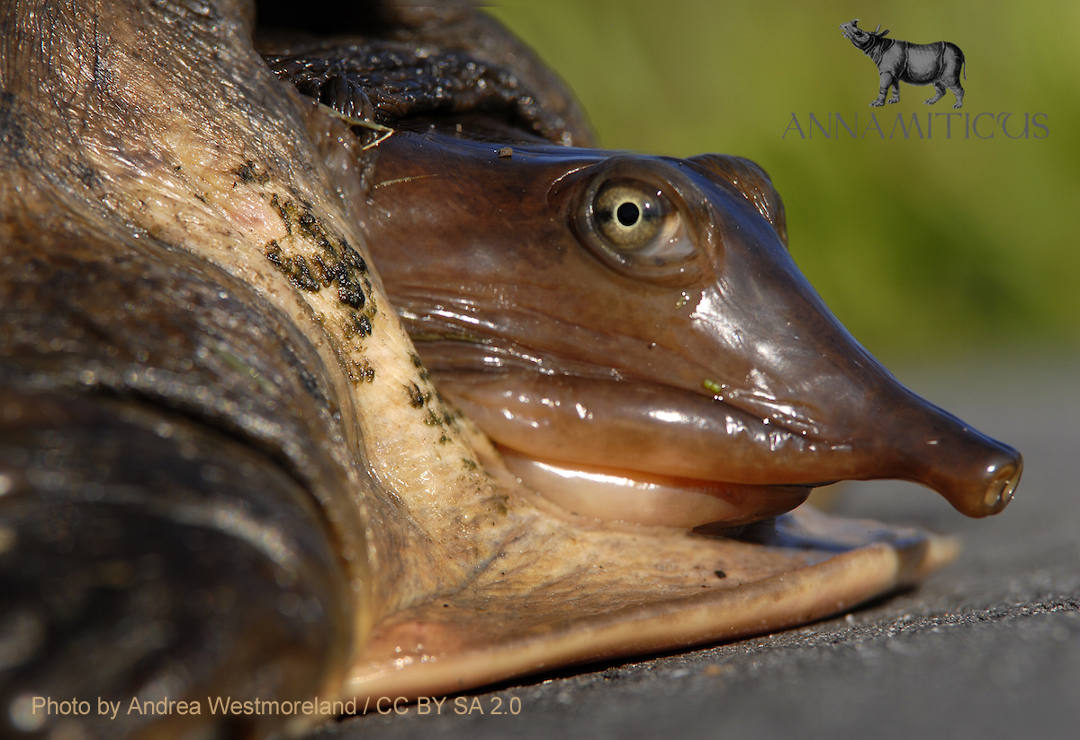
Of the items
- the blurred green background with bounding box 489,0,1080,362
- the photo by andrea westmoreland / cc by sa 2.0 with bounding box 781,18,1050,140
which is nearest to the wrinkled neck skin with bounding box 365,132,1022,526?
the photo by andrea westmoreland / cc by sa 2.0 with bounding box 781,18,1050,140

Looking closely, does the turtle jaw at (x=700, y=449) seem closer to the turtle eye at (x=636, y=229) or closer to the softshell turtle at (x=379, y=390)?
the softshell turtle at (x=379, y=390)

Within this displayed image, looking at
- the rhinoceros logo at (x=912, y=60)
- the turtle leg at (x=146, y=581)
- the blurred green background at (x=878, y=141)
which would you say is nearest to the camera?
the turtle leg at (x=146, y=581)

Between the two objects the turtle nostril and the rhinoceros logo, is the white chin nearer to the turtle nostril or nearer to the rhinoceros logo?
the turtle nostril

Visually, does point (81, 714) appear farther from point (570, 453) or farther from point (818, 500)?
point (818, 500)

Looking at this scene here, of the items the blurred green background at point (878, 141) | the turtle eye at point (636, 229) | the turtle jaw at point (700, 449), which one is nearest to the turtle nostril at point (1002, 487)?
the turtle jaw at point (700, 449)

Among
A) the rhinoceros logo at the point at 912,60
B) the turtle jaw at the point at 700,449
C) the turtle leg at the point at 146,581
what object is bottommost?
the turtle leg at the point at 146,581

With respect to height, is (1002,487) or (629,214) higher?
(629,214)

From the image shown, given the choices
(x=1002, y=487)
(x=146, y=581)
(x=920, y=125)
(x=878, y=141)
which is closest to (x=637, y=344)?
(x=1002, y=487)

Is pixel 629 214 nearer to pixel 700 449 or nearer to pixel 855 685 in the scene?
pixel 700 449
